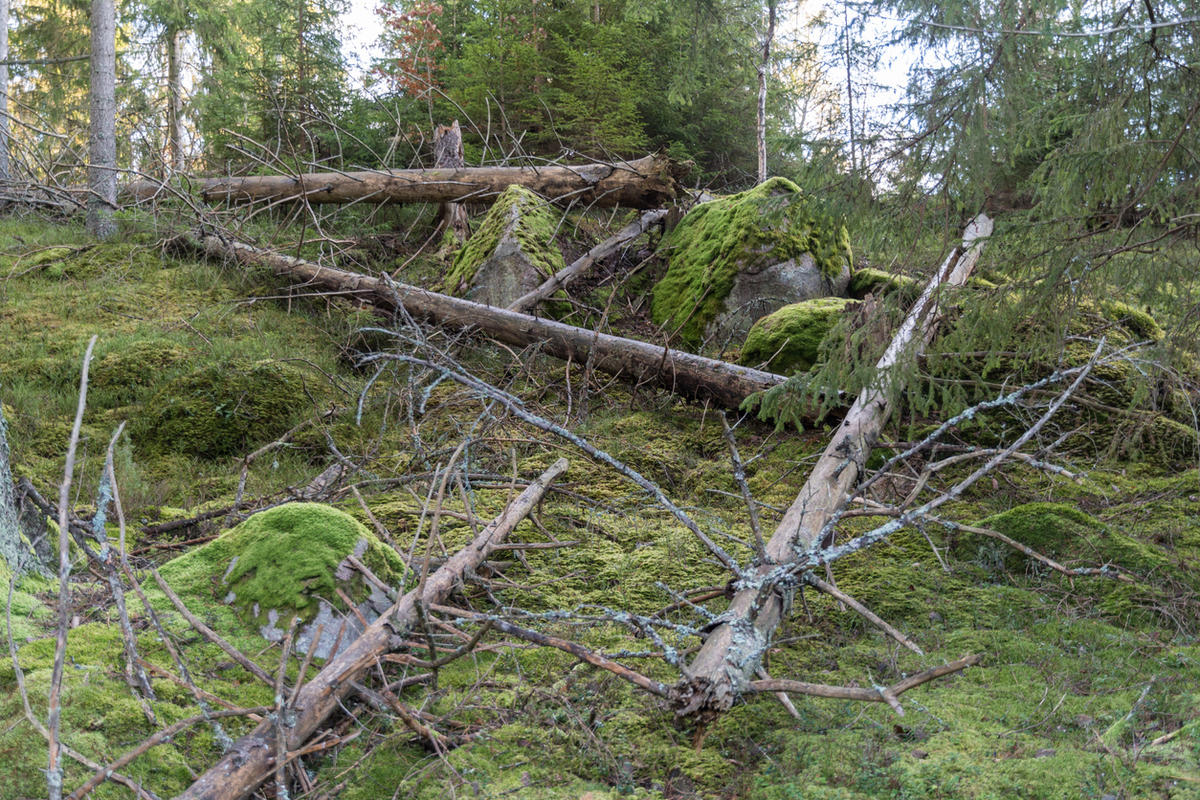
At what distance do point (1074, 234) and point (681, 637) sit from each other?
315 centimetres

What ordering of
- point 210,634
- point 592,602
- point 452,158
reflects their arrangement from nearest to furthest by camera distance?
point 210,634, point 592,602, point 452,158

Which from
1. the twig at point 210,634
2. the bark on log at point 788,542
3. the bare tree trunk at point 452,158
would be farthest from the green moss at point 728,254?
the twig at point 210,634

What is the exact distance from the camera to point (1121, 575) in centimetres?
379

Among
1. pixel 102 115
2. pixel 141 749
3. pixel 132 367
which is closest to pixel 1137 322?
pixel 141 749

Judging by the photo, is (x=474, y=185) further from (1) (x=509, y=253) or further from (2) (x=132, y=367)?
(2) (x=132, y=367)

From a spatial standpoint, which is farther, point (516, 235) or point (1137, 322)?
point (516, 235)

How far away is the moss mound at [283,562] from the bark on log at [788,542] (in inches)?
64.5

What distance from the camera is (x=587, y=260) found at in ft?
30.5

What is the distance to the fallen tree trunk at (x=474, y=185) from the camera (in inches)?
376

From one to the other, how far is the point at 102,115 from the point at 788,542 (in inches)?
432

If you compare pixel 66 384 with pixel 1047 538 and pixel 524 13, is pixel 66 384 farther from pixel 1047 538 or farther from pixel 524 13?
pixel 524 13

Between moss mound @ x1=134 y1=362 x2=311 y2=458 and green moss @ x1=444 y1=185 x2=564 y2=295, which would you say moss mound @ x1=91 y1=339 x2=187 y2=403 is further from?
green moss @ x1=444 y1=185 x2=564 y2=295

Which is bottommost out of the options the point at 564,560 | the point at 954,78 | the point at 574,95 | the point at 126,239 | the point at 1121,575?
the point at 564,560

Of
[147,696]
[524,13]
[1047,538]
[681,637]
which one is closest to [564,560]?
[681,637]
